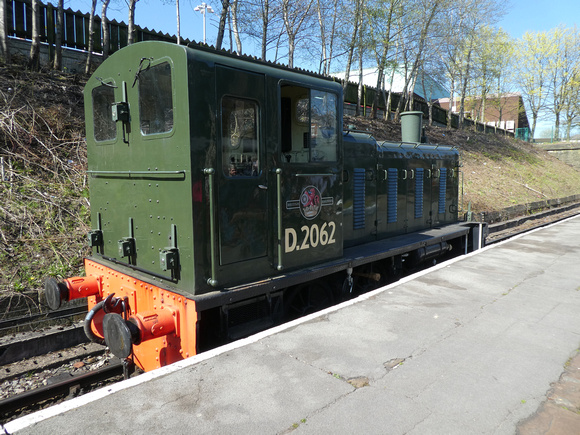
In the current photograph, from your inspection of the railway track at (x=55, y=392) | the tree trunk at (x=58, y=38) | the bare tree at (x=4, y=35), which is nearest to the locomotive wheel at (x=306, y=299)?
the railway track at (x=55, y=392)

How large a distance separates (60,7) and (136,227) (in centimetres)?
964

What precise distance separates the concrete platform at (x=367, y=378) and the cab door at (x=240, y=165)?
952 mm

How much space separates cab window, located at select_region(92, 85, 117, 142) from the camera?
4293 millimetres

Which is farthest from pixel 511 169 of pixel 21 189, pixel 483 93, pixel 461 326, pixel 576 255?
pixel 21 189

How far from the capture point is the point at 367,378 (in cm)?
323

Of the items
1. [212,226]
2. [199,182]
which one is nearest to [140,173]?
[199,182]

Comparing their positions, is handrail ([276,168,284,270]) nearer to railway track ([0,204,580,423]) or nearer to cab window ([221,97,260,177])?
cab window ([221,97,260,177])

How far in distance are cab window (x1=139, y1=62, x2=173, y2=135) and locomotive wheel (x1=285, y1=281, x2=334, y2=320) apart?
88.1 inches

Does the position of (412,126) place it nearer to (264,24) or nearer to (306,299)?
(306,299)

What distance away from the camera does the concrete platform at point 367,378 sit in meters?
2.66

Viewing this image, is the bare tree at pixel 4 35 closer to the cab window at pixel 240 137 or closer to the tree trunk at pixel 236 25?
the tree trunk at pixel 236 25

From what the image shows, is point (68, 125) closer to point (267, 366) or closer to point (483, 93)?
point (267, 366)

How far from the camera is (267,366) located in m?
3.38

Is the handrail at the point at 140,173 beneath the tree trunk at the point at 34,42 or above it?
beneath
